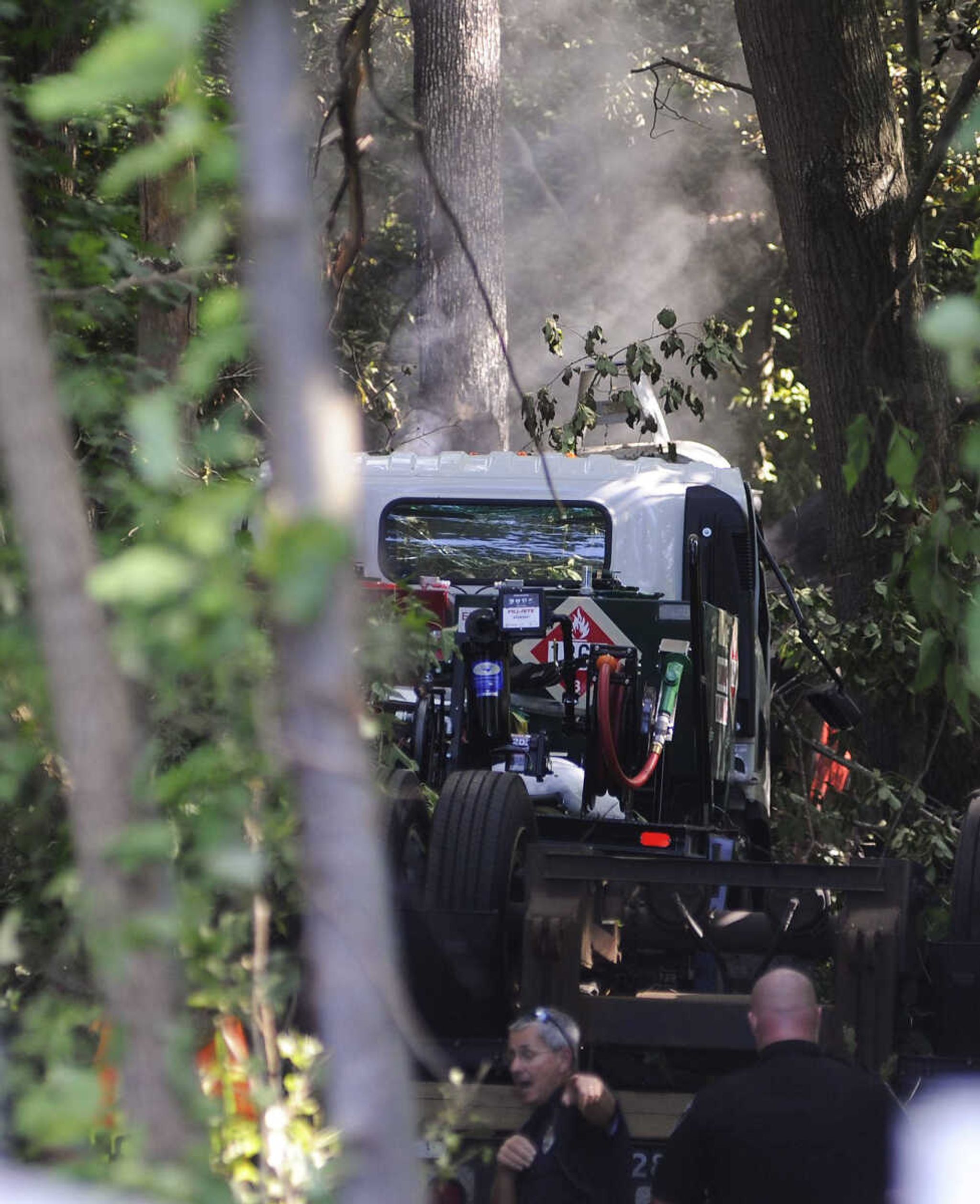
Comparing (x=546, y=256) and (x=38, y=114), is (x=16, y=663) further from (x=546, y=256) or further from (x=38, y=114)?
(x=546, y=256)

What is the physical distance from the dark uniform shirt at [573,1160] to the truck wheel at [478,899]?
1013 millimetres

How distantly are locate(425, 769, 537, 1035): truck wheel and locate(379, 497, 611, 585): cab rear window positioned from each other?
2.62 metres

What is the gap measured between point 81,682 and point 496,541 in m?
6.96

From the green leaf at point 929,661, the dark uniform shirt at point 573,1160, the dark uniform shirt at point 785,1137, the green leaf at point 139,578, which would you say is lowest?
the dark uniform shirt at point 573,1160

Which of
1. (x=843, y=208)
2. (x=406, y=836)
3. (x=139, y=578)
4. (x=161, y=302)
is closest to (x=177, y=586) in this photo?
(x=139, y=578)

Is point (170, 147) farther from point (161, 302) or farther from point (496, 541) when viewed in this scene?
point (496, 541)

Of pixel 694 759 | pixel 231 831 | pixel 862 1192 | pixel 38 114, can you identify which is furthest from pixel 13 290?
pixel 694 759

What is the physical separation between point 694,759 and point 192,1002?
4.88 metres

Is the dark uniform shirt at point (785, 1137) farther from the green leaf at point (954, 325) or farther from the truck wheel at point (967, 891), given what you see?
the green leaf at point (954, 325)

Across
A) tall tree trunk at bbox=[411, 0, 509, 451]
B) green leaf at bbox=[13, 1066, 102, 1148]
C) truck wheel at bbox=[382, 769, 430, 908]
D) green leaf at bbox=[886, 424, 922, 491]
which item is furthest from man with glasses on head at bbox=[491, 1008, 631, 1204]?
tall tree trunk at bbox=[411, 0, 509, 451]

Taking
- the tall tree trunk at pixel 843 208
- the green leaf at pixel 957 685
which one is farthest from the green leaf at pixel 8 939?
the tall tree trunk at pixel 843 208

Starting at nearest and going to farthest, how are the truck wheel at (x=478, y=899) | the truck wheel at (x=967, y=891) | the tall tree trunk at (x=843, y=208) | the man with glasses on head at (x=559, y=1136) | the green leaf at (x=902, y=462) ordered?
the green leaf at (x=902, y=462) < the man with glasses on head at (x=559, y=1136) < the truck wheel at (x=478, y=899) < the truck wheel at (x=967, y=891) < the tall tree trunk at (x=843, y=208)

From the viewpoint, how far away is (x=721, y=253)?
23.4 meters

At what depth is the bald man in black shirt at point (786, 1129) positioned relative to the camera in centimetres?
396
